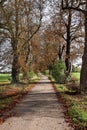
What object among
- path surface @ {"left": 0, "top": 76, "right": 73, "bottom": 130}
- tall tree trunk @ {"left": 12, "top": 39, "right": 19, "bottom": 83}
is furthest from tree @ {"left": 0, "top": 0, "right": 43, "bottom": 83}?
path surface @ {"left": 0, "top": 76, "right": 73, "bottom": 130}

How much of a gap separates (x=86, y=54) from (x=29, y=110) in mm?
12011

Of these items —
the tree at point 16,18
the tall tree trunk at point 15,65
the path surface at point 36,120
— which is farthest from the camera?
the tall tree trunk at point 15,65

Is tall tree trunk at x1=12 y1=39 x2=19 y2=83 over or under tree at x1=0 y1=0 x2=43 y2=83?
under

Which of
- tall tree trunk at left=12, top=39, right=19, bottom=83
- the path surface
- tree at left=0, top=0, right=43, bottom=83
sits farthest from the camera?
tall tree trunk at left=12, top=39, right=19, bottom=83

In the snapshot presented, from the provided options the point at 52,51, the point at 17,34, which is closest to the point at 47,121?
the point at 17,34

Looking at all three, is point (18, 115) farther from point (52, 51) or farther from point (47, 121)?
point (52, 51)

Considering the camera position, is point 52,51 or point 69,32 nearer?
point 69,32

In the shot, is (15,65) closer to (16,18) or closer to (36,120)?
(16,18)

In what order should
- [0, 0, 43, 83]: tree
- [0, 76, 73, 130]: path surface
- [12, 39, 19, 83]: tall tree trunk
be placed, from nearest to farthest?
[0, 76, 73, 130]: path surface
[0, 0, 43, 83]: tree
[12, 39, 19, 83]: tall tree trunk

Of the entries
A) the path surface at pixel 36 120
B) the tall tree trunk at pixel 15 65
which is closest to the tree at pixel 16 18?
the tall tree trunk at pixel 15 65

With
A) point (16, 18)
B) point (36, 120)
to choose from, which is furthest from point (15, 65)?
point (36, 120)

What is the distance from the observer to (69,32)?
55.9 m

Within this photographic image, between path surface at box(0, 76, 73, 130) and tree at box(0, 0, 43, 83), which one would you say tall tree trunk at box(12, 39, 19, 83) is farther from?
path surface at box(0, 76, 73, 130)

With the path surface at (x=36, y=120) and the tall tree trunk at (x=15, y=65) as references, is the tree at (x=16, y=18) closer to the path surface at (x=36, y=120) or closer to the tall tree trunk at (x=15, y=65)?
the tall tree trunk at (x=15, y=65)
